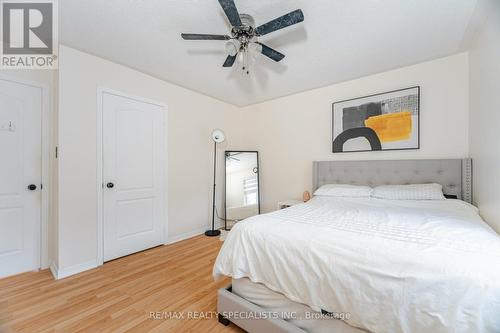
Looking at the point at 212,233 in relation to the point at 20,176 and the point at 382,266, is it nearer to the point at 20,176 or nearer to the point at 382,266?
the point at 20,176

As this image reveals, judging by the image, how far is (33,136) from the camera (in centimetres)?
230

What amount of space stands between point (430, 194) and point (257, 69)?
2454 millimetres

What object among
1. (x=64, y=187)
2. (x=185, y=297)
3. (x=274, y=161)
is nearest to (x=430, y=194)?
(x=274, y=161)

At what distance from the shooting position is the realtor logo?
1.73 metres

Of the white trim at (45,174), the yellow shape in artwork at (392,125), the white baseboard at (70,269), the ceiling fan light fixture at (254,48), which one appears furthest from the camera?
the yellow shape in artwork at (392,125)

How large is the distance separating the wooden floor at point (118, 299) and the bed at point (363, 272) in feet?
1.42

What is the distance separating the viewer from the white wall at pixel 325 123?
2.39 meters

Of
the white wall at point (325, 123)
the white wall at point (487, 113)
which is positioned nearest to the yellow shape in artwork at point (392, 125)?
the white wall at point (325, 123)

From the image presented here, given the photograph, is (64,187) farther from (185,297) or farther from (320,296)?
(320,296)

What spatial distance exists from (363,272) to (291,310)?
1.70 ft

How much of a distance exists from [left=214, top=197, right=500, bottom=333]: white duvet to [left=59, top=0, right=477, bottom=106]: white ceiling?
1.70 m

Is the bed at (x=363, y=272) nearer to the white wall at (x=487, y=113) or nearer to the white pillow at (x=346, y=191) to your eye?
the white wall at (x=487, y=113)

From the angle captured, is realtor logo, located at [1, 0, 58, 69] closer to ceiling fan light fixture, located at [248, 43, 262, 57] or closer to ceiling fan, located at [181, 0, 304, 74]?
ceiling fan, located at [181, 0, 304, 74]

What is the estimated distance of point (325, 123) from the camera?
10.7 feet
